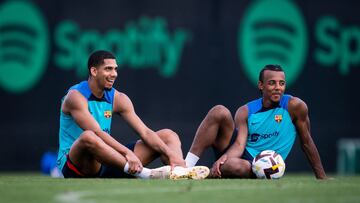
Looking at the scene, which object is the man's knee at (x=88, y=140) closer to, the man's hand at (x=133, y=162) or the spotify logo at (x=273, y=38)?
the man's hand at (x=133, y=162)

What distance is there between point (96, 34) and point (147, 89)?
1.17 m

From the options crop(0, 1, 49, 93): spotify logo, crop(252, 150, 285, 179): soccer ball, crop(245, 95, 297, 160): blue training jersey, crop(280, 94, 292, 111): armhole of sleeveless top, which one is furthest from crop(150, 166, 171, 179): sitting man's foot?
crop(0, 1, 49, 93): spotify logo

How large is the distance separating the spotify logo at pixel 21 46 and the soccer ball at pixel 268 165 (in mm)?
5908

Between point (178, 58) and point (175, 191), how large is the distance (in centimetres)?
752

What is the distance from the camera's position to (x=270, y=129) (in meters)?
11.3

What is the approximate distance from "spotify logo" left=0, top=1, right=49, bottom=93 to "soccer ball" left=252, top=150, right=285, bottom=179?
591 centimetres

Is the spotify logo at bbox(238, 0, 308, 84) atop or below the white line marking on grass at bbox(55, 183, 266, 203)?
atop

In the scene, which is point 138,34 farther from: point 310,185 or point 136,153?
→ point 310,185

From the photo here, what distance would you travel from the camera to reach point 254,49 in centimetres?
1644

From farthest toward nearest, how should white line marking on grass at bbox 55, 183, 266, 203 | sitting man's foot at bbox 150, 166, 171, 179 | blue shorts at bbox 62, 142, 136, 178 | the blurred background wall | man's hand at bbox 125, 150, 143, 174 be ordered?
the blurred background wall < blue shorts at bbox 62, 142, 136, 178 < sitting man's foot at bbox 150, 166, 171, 179 < man's hand at bbox 125, 150, 143, 174 < white line marking on grass at bbox 55, 183, 266, 203

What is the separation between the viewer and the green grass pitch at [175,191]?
7.96 m

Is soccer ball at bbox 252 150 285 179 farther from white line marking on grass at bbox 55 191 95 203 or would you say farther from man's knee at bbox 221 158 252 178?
white line marking on grass at bbox 55 191 95 203

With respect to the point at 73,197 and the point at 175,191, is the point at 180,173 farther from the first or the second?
the point at 73,197

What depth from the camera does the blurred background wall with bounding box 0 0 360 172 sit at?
15758 millimetres
